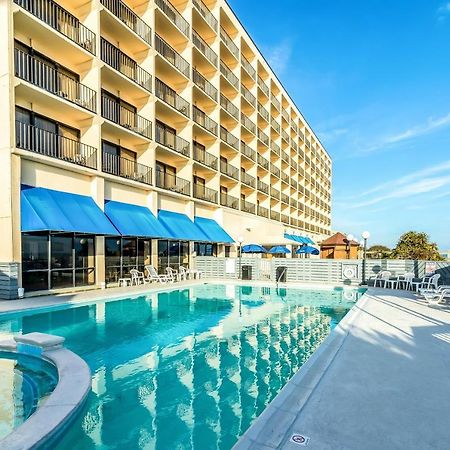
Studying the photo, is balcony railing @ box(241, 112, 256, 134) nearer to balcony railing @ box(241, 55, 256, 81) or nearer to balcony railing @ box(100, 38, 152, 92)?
balcony railing @ box(241, 55, 256, 81)

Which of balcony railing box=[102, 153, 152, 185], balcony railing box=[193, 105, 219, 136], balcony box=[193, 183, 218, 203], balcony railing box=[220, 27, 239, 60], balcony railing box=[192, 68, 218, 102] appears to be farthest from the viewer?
balcony railing box=[220, 27, 239, 60]

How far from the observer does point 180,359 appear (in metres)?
7.39

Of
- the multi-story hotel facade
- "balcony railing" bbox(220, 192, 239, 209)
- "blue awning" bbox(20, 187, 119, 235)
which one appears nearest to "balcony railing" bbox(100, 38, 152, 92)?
the multi-story hotel facade

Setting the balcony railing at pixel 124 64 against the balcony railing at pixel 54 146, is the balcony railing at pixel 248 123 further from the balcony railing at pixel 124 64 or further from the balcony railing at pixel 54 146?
the balcony railing at pixel 54 146

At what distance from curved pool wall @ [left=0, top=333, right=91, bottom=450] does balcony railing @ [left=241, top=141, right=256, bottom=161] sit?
2781cm

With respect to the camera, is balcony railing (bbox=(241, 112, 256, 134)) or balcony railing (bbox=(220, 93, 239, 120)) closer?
balcony railing (bbox=(220, 93, 239, 120))

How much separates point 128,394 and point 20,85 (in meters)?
13.4

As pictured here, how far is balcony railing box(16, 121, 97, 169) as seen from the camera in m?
14.1

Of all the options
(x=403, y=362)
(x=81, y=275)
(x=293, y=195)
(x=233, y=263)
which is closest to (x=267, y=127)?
(x=293, y=195)

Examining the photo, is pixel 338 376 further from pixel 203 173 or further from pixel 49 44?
pixel 203 173

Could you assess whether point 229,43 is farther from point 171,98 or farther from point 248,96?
point 171,98

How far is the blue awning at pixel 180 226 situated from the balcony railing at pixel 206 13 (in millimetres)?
15969

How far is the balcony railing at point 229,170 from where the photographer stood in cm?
2955

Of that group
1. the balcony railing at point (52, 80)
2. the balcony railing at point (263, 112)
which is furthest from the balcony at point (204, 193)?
the balcony railing at point (263, 112)
